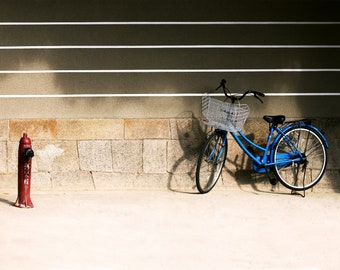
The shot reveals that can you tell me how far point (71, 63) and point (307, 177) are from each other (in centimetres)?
359

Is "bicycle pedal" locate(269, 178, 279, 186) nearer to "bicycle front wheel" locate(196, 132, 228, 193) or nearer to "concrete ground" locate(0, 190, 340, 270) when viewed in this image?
"concrete ground" locate(0, 190, 340, 270)

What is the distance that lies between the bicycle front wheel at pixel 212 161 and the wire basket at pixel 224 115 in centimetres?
20

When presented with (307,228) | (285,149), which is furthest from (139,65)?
(307,228)

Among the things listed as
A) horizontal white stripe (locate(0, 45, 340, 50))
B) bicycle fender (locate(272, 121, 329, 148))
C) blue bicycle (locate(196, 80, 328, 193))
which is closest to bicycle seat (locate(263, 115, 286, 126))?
blue bicycle (locate(196, 80, 328, 193))

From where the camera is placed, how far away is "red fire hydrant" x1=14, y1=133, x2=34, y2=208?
8.94 meters

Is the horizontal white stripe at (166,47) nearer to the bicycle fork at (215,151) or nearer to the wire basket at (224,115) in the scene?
the wire basket at (224,115)

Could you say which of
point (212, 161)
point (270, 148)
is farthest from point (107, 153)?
point (270, 148)

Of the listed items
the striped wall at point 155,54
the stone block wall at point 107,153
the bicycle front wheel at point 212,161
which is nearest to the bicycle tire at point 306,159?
the striped wall at point 155,54

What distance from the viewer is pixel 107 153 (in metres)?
10.6

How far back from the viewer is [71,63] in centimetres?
1053

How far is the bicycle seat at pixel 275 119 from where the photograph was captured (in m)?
10.3

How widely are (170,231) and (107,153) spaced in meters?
2.63

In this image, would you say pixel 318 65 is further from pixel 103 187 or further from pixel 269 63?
pixel 103 187

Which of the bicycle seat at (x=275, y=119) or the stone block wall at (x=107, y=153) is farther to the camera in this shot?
the stone block wall at (x=107, y=153)
